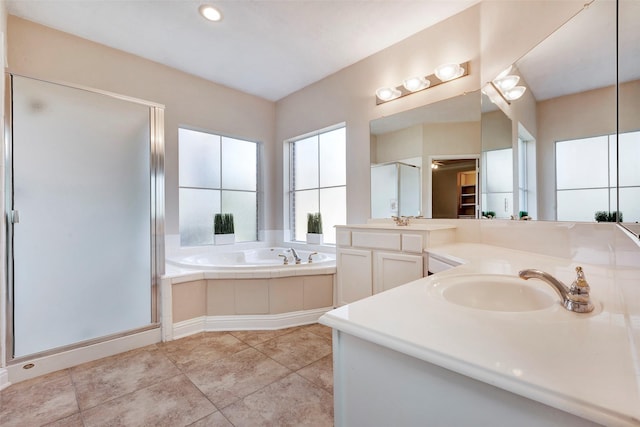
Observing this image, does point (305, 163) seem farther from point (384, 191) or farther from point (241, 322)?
point (241, 322)

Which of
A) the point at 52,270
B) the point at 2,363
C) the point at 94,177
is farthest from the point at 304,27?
the point at 2,363

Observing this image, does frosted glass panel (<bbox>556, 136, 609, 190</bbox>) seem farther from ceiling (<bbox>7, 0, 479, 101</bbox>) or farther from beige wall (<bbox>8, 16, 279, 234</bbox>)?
beige wall (<bbox>8, 16, 279, 234</bbox>)

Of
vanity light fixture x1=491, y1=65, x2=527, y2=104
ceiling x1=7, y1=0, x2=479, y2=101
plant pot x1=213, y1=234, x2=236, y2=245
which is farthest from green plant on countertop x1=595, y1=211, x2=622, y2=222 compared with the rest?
plant pot x1=213, y1=234, x2=236, y2=245

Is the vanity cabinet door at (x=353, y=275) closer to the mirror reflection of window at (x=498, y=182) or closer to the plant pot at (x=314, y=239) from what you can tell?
the plant pot at (x=314, y=239)

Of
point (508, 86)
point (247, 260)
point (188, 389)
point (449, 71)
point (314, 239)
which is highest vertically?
point (449, 71)

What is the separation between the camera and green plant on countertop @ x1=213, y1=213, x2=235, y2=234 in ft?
11.4

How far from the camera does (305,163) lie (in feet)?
12.7

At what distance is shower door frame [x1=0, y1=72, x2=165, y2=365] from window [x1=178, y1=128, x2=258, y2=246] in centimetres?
101

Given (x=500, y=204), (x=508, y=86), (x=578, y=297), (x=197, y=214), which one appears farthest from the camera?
(x=197, y=214)

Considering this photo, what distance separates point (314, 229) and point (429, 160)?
1.62 meters

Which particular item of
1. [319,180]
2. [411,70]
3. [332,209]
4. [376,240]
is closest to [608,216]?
[376,240]

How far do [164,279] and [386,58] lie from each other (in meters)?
2.88

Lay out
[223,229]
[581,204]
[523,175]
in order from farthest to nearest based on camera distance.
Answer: [223,229]
[523,175]
[581,204]

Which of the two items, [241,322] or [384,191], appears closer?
[241,322]
